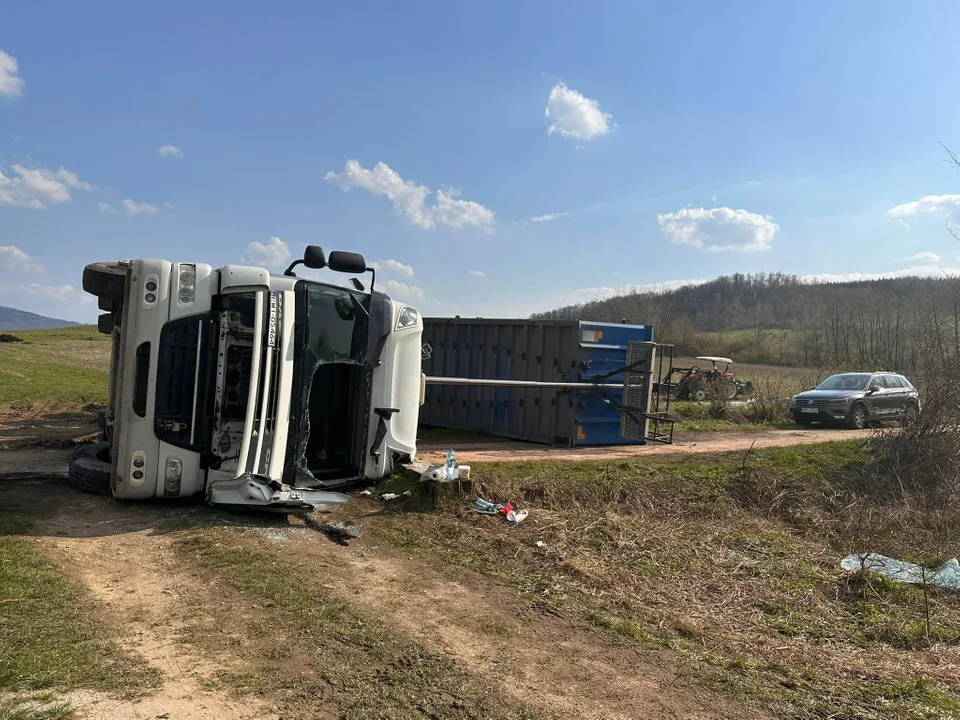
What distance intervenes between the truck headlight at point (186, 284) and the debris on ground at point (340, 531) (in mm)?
2435

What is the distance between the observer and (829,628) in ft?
15.7

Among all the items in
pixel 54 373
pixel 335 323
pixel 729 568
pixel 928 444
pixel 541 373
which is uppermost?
pixel 335 323

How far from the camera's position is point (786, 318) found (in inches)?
3145

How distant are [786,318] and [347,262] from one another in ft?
266

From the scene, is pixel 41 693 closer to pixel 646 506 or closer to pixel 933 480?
pixel 646 506

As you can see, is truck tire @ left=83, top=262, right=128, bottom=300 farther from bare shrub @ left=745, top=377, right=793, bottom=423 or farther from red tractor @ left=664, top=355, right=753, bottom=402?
red tractor @ left=664, top=355, right=753, bottom=402

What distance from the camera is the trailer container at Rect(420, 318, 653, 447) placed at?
1181 centimetres

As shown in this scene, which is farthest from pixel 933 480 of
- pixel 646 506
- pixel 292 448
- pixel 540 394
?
pixel 292 448

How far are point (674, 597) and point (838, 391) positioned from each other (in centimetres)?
1536

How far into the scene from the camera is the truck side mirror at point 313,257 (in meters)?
7.38

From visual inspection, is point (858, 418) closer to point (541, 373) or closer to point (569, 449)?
point (569, 449)

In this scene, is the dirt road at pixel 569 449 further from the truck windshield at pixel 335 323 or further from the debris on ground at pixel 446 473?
the truck windshield at pixel 335 323

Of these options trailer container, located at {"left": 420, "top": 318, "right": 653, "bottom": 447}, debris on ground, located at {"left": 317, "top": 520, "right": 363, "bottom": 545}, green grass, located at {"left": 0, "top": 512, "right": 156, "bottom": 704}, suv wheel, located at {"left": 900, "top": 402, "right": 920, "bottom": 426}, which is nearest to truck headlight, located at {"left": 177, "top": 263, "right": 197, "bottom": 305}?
debris on ground, located at {"left": 317, "top": 520, "right": 363, "bottom": 545}

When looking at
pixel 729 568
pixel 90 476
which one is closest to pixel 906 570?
pixel 729 568
